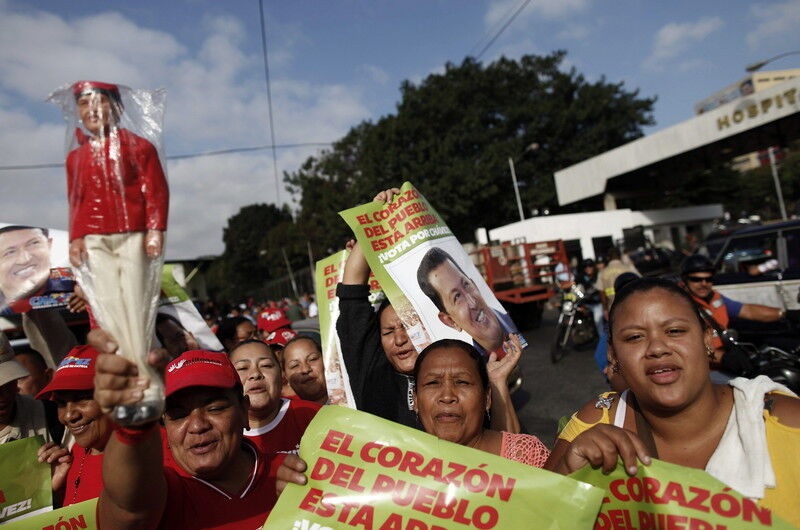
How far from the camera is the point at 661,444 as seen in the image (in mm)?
1693

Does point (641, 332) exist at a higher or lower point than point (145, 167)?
lower

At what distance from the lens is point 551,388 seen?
7129mm

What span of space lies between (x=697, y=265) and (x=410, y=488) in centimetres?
356

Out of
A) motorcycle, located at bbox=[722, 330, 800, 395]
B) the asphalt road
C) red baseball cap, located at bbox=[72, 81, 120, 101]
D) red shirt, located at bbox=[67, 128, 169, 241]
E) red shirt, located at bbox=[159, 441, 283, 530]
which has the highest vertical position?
red baseball cap, located at bbox=[72, 81, 120, 101]

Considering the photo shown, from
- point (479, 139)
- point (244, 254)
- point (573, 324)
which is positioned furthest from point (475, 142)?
point (244, 254)

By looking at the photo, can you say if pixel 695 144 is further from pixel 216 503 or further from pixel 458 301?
pixel 216 503

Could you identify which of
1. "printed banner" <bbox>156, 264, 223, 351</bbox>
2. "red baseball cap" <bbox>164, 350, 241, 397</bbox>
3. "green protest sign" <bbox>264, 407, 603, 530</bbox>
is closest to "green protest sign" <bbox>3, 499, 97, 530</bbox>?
"red baseball cap" <bbox>164, 350, 241, 397</bbox>

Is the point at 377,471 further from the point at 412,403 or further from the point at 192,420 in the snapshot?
the point at 412,403

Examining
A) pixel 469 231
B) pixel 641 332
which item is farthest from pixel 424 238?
pixel 469 231

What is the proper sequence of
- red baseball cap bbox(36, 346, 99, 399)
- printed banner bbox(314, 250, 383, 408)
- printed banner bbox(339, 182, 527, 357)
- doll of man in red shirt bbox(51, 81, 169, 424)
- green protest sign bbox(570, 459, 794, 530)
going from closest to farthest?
doll of man in red shirt bbox(51, 81, 169, 424)
green protest sign bbox(570, 459, 794, 530)
red baseball cap bbox(36, 346, 99, 399)
printed banner bbox(339, 182, 527, 357)
printed banner bbox(314, 250, 383, 408)

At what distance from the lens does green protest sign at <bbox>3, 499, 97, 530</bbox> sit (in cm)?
176

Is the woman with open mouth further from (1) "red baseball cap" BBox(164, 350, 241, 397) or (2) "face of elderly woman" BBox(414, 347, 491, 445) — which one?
(1) "red baseball cap" BBox(164, 350, 241, 397)

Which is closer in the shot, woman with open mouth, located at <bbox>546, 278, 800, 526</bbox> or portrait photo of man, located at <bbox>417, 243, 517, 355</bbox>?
woman with open mouth, located at <bbox>546, 278, 800, 526</bbox>

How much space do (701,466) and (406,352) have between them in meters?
1.34
